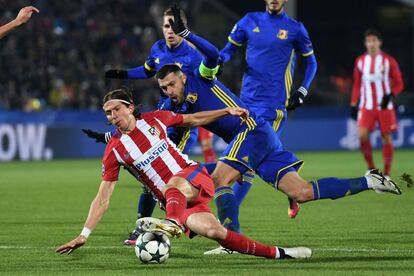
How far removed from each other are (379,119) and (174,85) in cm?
844

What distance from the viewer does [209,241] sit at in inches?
351

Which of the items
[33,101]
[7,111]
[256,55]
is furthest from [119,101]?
[33,101]

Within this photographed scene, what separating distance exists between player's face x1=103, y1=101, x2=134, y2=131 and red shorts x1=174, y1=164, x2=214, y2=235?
0.54 meters

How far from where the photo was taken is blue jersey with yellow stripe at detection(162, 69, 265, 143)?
26.5ft

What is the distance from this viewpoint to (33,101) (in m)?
23.9

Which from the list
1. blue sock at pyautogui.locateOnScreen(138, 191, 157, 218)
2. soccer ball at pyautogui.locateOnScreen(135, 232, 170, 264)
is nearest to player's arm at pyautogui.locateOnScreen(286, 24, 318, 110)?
blue sock at pyautogui.locateOnScreen(138, 191, 157, 218)

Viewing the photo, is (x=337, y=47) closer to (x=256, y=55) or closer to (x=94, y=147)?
(x=94, y=147)

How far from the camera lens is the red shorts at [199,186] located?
7.25m

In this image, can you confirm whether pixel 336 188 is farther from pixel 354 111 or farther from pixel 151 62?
pixel 354 111

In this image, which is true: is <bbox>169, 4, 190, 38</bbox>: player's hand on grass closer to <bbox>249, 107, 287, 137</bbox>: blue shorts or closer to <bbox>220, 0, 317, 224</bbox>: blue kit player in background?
<bbox>220, 0, 317, 224</bbox>: blue kit player in background

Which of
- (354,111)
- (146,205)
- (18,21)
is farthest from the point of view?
(354,111)

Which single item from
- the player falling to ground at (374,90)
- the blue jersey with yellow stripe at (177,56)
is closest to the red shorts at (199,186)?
the blue jersey with yellow stripe at (177,56)

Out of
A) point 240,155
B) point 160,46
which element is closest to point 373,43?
point 160,46

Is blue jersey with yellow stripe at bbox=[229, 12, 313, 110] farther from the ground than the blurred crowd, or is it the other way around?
blue jersey with yellow stripe at bbox=[229, 12, 313, 110]
